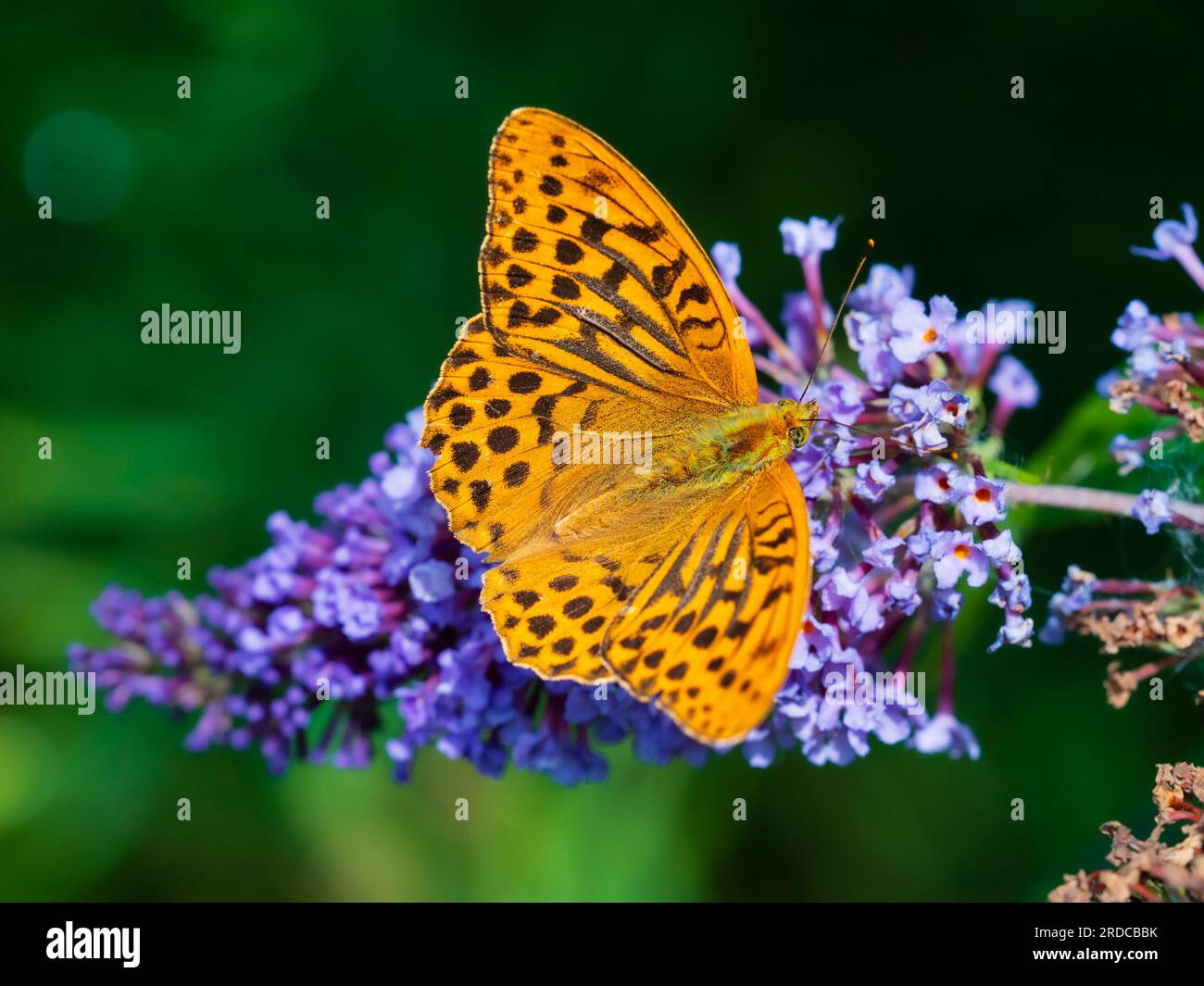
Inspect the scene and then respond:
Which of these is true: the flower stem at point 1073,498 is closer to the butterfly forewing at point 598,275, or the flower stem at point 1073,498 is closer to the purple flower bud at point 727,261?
the butterfly forewing at point 598,275

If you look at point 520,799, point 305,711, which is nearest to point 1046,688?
point 520,799

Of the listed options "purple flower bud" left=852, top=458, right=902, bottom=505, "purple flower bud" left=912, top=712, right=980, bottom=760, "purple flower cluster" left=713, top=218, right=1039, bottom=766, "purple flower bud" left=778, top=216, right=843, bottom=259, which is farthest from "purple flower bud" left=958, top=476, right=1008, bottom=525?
"purple flower bud" left=778, top=216, right=843, bottom=259

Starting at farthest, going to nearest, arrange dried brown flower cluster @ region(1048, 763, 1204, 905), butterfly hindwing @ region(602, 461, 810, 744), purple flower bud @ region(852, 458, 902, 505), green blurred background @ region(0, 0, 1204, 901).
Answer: green blurred background @ region(0, 0, 1204, 901) → purple flower bud @ region(852, 458, 902, 505) → dried brown flower cluster @ region(1048, 763, 1204, 905) → butterfly hindwing @ region(602, 461, 810, 744)

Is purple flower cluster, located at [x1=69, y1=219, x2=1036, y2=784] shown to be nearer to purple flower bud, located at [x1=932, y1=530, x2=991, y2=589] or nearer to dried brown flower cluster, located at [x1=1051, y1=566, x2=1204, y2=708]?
purple flower bud, located at [x1=932, y1=530, x2=991, y2=589]

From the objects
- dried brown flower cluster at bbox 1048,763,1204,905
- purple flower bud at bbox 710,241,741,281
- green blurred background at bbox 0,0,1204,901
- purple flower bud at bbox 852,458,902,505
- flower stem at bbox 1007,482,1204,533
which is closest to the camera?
dried brown flower cluster at bbox 1048,763,1204,905

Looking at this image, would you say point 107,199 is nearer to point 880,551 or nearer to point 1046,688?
point 880,551

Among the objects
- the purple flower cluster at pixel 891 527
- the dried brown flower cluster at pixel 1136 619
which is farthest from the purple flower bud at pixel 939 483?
the dried brown flower cluster at pixel 1136 619
